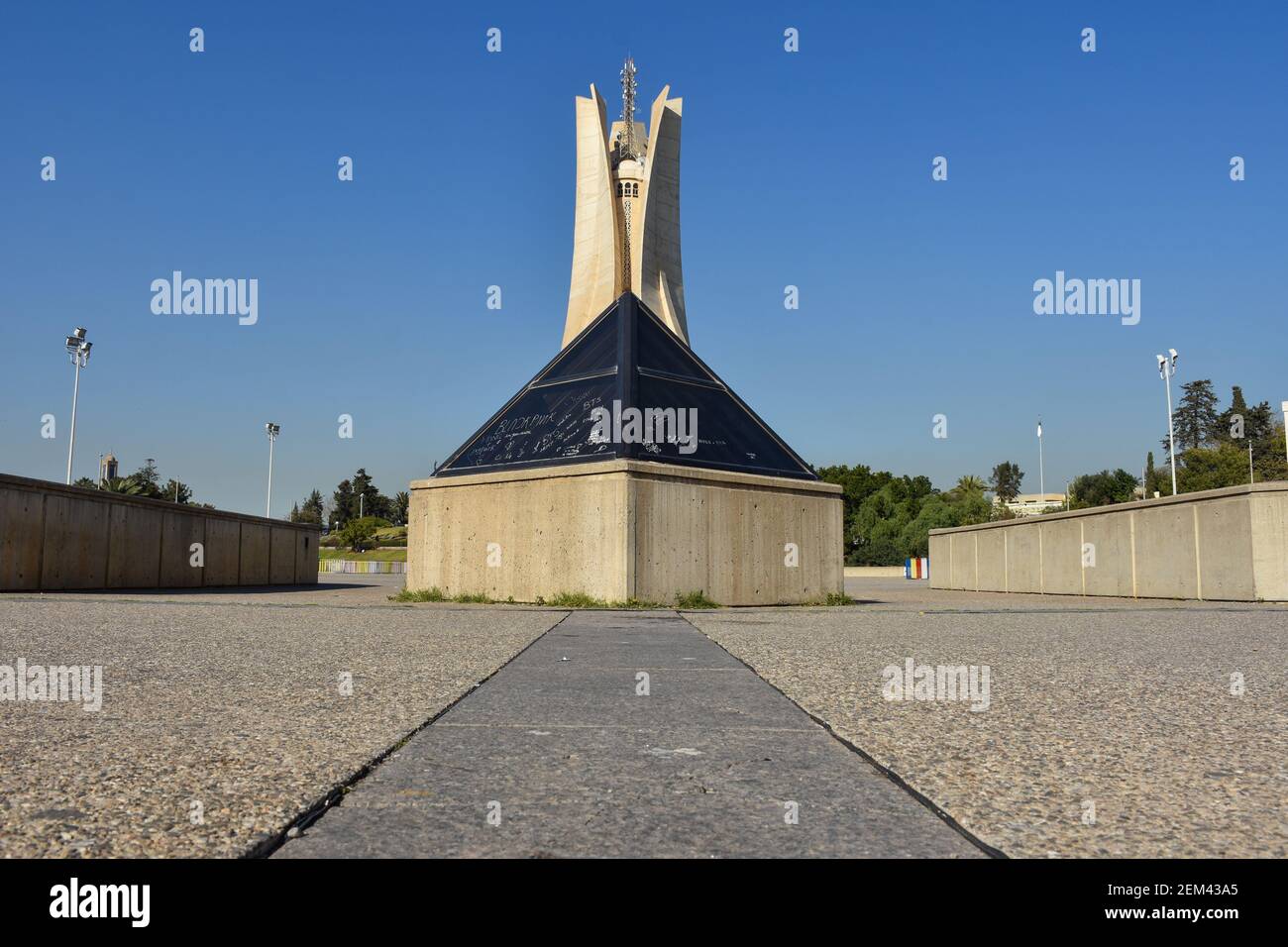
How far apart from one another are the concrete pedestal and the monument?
0.08ft

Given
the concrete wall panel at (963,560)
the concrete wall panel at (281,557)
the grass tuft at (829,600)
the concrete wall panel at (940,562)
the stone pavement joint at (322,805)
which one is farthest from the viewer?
the concrete wall panel at (940,562)

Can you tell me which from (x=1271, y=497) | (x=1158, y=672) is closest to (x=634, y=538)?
(x=1158, y=672)

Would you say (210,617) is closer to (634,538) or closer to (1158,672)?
(634,538)

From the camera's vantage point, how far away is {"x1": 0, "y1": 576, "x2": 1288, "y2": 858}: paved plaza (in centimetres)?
244

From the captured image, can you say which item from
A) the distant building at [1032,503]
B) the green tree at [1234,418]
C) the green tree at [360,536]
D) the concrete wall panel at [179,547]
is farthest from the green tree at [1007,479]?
the concrete wall panel at [179,547]

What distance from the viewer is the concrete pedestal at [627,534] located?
15359mm

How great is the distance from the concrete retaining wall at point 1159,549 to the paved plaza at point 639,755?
12.1 meters

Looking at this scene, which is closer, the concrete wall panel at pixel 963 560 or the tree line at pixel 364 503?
the concrete wall panel at pixel 963 560

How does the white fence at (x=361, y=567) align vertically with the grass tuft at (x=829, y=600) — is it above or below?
above

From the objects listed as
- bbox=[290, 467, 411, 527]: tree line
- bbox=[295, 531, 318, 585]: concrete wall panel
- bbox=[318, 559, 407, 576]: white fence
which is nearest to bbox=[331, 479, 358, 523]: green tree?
bbox=[290, 467, 411, 527]: tree line

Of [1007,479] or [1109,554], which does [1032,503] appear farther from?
[1109,554]

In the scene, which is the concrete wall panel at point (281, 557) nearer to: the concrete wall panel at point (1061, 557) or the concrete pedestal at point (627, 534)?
the concrete pedestal at point (627, 534)

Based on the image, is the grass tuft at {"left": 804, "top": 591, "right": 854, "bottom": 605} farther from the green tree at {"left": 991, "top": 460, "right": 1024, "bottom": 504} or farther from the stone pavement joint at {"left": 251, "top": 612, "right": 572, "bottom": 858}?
the green tree at {"left": 991, "top": 460, "right": 1024, "bottom": 504}
